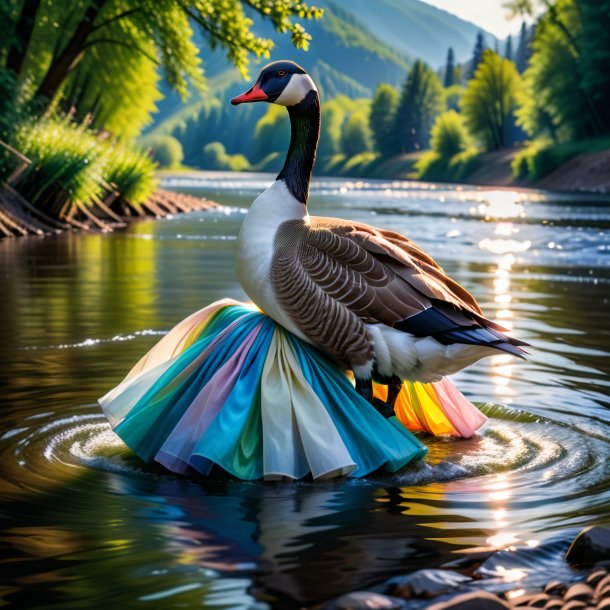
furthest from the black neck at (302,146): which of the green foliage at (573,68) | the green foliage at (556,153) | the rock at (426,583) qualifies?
the green foliage at (573,68)

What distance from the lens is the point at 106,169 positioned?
33.2 metres

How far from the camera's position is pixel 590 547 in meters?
4.76

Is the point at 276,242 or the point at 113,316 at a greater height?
the point at 276,242

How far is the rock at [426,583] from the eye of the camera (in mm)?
4312

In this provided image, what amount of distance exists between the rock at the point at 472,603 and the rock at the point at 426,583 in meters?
0.33

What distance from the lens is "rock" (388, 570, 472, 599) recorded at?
170 inches

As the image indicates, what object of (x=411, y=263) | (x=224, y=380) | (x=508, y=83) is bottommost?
(x=224, y=380)

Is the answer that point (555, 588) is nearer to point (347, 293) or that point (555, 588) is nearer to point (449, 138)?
point (347, 293)

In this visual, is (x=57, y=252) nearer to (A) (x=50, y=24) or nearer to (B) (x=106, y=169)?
(B) (x=106, y=169)

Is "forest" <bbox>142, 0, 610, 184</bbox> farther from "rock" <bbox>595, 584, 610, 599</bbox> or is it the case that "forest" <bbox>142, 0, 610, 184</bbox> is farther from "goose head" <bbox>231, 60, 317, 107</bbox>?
"rock" <bbox>595, 584, 610, 599</bbox>

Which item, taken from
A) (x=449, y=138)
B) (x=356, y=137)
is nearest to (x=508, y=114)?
(x=449, y=138)

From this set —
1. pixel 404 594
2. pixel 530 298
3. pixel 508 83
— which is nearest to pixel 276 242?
pixel 404 594

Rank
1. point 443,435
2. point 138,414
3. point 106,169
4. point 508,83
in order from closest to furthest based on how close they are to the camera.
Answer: point 138,414 < point 443,435 < point 106,169 < point 508,83

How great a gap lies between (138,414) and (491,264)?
1511 cm
